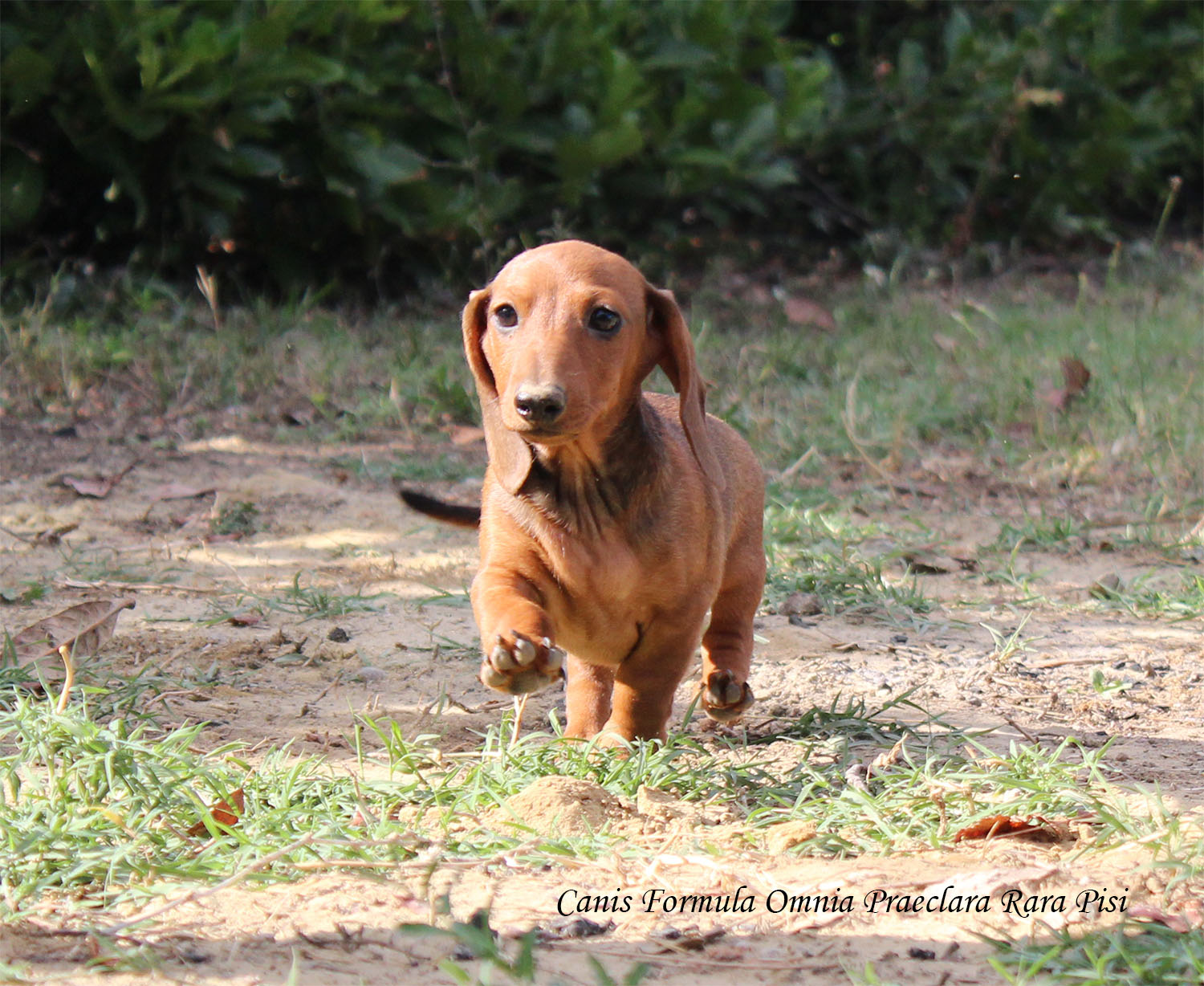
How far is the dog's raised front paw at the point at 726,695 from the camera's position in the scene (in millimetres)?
3248

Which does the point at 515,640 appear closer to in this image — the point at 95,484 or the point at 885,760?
the point at 885,760

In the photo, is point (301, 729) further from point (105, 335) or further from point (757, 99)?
point (757, 99)

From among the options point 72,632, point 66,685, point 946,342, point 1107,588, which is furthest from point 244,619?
point 946,342

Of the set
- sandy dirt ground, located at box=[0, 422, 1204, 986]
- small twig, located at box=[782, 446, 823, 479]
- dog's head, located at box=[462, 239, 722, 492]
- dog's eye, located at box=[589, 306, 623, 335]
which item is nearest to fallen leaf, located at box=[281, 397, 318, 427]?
sandy dirt ground, located at box=[0, 422, 1204, 986]

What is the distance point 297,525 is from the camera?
5.27 metres

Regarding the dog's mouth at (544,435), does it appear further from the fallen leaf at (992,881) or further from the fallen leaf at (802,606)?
the fallen leaf at (802,606)

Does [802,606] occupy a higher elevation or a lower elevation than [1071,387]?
lower

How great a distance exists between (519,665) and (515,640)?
1.9 inches

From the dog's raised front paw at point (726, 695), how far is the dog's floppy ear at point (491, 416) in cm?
63

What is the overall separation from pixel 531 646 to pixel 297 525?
2.67m

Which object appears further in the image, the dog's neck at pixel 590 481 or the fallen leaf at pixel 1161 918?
the dog's neck at pixel 590 481

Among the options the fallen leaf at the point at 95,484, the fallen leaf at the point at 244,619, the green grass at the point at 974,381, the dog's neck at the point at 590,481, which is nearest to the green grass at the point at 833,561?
the green grass at the point at 974,381

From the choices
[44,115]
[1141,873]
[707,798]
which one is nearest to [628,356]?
[707,798]

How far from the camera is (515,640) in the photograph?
2.78 metres
